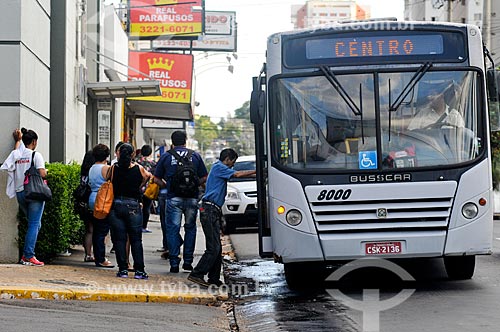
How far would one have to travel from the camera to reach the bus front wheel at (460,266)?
11586 mm

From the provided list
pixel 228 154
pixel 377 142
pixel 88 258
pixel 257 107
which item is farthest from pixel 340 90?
pixel 88 258

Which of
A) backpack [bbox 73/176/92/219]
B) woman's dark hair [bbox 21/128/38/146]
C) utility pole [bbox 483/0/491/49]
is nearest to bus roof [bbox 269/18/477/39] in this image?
woman's dark hair [bbox 21/128/38/146]

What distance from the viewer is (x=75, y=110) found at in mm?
20141

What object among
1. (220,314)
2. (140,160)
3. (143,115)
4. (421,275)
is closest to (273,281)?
(421,275)

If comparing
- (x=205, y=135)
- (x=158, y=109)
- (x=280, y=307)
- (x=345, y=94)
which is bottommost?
(x=280, y=307)

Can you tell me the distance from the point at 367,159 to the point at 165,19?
1098 inches

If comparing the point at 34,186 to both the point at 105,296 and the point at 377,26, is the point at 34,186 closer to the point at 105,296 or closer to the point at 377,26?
the point at 105,296

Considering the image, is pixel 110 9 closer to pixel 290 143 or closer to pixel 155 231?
pixel 155 231

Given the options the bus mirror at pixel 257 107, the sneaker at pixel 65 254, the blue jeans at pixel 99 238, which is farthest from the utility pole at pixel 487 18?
the bus mirror at pixel 257 107

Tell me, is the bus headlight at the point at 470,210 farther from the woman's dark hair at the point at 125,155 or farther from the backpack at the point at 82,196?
the backpack at the point at 82,196

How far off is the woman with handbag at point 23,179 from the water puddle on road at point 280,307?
8.80 ft

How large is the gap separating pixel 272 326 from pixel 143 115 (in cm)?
2981

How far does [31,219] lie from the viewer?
12.2 m

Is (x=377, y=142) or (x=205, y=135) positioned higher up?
(x=205, y=135)
